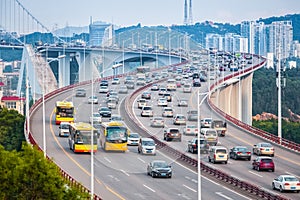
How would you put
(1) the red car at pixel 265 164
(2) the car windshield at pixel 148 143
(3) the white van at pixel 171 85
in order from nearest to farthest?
(1) the red car at pixel 265 164 < (2) the car windshield at pixel 148 143 < (3) the white van at pixel 171 85

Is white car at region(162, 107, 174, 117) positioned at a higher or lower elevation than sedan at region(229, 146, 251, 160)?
higher

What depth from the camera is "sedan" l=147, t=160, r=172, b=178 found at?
1806 inches

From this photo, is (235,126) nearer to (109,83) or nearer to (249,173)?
(249,173)

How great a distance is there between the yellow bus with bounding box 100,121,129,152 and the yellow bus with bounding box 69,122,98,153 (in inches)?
38.6

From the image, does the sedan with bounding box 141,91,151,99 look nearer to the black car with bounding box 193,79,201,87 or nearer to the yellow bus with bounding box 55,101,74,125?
the black car with bounding box 193,79,201,87

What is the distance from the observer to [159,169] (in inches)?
1812

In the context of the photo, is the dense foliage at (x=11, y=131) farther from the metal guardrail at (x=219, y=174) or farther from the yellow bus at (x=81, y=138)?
the yellow bus at (x=81, y=138)

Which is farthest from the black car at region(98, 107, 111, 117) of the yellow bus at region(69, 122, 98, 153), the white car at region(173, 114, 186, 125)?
the yellow bus at region(69, 122, 98, 153)

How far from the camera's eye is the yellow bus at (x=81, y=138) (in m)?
51.9

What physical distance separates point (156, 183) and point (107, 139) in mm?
10779

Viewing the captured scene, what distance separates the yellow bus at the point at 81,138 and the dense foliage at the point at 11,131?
2288 cm

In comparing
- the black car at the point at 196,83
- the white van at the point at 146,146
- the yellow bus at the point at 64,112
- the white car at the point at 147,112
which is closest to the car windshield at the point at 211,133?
the white van at the point at 146,146

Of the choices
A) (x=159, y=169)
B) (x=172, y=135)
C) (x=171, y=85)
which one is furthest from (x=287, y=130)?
(x=159, y=169)

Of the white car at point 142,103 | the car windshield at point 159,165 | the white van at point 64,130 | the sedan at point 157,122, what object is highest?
the white car at point 142,103
